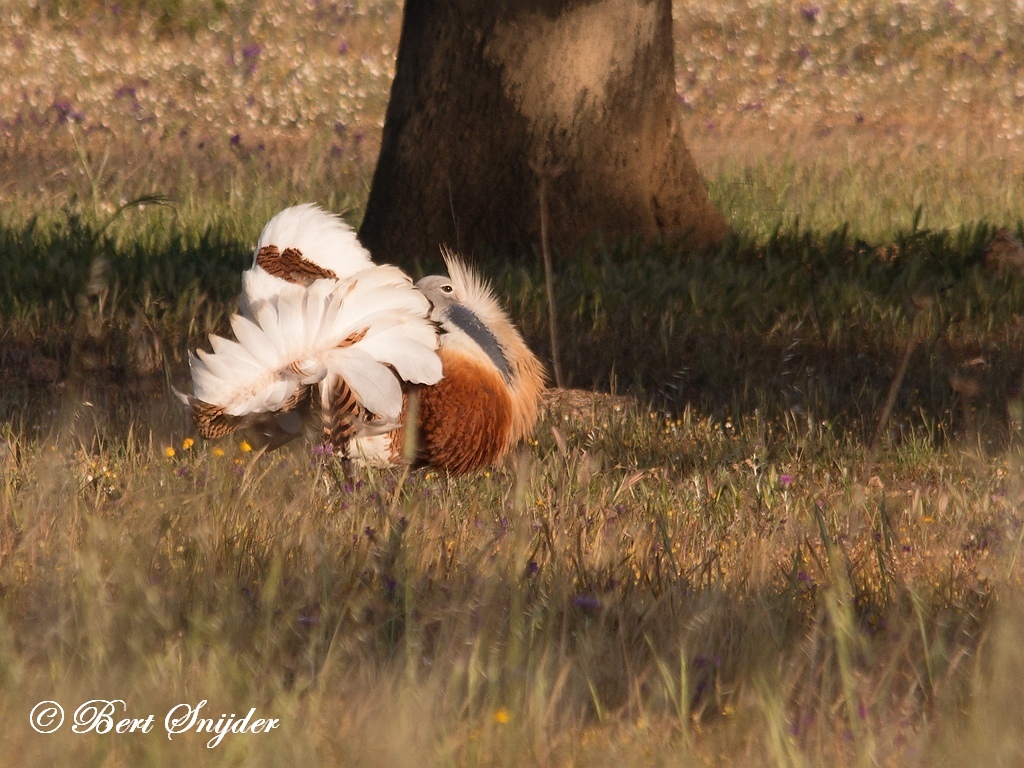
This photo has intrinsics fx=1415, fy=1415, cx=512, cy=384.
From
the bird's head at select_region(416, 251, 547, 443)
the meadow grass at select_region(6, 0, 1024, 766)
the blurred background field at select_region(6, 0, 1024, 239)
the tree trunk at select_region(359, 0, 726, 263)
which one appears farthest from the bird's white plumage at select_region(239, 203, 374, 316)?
the blurred background field at select_region(6, 0, 1024, 239)

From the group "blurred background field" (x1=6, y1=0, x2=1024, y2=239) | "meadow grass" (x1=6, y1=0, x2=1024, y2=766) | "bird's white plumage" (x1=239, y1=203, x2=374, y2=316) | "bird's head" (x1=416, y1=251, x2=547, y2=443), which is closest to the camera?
"meadow grass" (x1=6, y1=0, x2=1024, y2=766)

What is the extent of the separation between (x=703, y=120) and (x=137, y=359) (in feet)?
29.6

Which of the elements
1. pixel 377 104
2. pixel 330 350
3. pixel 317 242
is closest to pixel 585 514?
pixel 330 350

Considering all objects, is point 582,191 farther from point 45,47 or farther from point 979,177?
point 45,47

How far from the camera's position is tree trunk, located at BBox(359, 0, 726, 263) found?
7090 mm

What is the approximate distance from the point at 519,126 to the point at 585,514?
12.6 ft

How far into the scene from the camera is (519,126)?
711cm

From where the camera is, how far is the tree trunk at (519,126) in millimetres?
7090

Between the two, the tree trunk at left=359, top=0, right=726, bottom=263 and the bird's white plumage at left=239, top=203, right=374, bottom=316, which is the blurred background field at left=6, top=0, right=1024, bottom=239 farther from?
the bird's white plumage at left=239, top=203, right=374, bottom=316

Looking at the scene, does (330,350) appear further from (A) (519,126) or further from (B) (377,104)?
(B) (377,104)

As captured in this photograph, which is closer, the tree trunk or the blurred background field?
the tree trunk

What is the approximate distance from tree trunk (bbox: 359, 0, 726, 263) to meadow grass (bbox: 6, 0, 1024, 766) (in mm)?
277

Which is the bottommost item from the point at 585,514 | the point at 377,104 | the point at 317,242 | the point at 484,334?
the point at 377,104

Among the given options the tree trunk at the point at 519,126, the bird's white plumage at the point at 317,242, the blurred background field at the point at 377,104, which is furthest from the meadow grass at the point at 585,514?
the bird's white plumage at the point at 317,242
